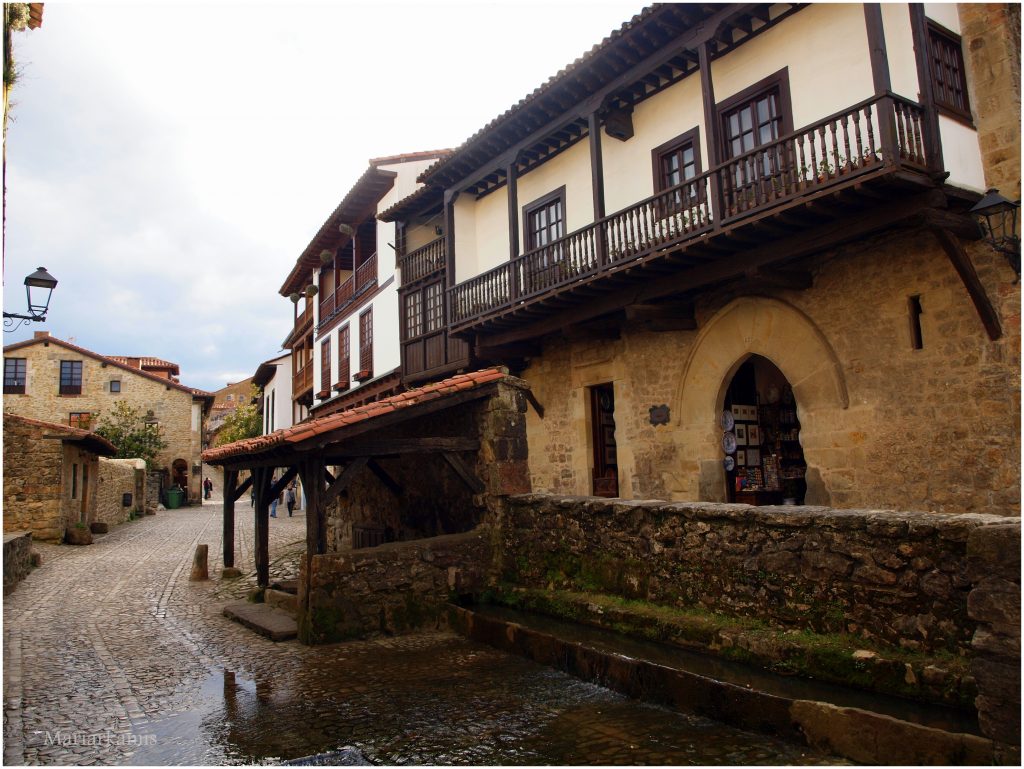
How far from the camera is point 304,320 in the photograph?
28.7 metres

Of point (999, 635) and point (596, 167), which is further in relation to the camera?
point (596, 167)

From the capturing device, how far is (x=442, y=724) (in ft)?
14.8

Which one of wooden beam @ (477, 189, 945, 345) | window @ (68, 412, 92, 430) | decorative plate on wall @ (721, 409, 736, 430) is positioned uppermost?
window @ (68, 412, 92, 430)

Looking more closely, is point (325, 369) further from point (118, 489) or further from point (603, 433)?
point (603, 433)

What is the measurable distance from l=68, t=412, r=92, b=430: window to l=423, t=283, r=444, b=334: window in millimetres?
25559

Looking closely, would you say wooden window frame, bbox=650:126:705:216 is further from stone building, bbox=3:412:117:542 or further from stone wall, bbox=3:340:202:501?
stone wall, bbox=3:340:202:501

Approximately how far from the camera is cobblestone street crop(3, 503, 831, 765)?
4047mm

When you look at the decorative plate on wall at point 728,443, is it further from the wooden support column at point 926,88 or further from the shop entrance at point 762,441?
the wooden support column at point 926,88

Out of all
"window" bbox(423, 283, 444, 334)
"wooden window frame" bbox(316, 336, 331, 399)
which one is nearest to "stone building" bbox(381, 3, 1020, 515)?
"window" bbox(423, 283, 444, 334)

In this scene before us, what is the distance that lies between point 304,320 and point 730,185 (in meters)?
22.9

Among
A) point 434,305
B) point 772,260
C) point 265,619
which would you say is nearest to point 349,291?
point 434,305

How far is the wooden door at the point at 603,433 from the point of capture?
42.4 ft

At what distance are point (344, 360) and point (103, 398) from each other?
20.6m

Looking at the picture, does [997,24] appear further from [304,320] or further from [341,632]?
[304,320]
